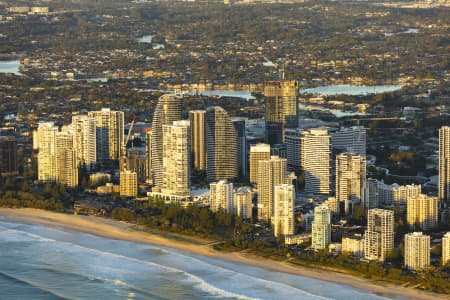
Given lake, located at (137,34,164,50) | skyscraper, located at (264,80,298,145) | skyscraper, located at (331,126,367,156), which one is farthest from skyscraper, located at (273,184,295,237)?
lake, located at (137,34,164,50)

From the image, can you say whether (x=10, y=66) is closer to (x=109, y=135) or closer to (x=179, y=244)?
(x=109, y=135)

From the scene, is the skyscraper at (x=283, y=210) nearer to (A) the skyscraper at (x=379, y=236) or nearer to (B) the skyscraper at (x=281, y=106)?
(A) the skyscraper at (x=379, y=236)

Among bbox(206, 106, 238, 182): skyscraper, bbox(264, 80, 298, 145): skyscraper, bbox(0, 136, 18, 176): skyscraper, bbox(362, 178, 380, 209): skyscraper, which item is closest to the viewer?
bbox(362, 178, 380, 209): skyscraper

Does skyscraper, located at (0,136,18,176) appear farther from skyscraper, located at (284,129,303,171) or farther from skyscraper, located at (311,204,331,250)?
skyscraper, located at (311,204,331,250)

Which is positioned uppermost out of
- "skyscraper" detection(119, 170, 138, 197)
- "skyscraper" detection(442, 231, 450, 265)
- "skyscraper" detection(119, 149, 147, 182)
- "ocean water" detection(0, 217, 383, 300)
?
"skyscraper" detection(119, 149, 147, 182)

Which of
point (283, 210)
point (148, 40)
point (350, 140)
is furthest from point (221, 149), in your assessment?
point (148, 40)
